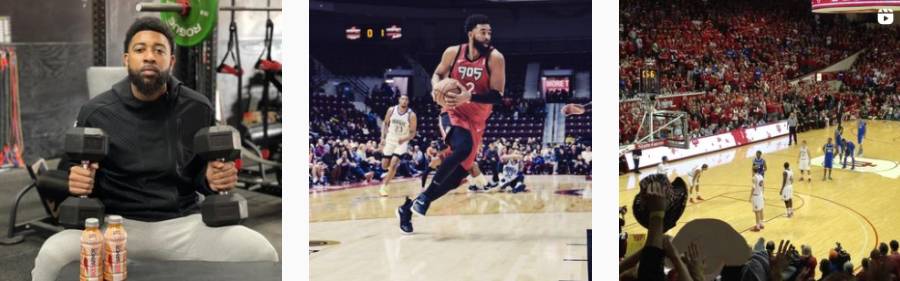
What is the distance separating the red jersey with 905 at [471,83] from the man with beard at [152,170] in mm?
1040

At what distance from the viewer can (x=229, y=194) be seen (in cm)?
448

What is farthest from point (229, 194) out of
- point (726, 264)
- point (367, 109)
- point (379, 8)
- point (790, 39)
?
point (790, 39)

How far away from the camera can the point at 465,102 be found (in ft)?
15.3

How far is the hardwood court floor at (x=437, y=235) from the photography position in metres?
4.64

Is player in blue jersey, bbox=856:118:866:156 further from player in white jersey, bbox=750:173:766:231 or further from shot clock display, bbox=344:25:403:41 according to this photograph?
shot clock display, bbox=344:25:403:41

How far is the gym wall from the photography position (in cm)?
440

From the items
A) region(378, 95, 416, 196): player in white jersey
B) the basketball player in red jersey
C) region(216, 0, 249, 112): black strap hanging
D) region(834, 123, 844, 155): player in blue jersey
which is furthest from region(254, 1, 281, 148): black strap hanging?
region(834, 123, 844, 155): player in blue jersey

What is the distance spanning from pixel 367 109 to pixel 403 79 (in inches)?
8.3

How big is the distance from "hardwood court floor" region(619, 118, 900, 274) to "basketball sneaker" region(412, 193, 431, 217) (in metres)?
0.88

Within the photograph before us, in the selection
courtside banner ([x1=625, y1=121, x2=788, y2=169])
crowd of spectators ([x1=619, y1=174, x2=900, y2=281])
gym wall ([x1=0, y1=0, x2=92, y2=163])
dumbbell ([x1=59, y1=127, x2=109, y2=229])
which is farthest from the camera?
courtside banner ([x1=625, y1=121, x2=788, y2=169])

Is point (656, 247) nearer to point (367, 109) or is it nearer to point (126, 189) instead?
point (367, 109)

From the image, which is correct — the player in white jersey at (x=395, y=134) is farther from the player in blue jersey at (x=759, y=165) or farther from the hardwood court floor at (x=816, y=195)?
the player in blue jersey at (x=759, y=165)

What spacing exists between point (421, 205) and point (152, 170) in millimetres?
1191

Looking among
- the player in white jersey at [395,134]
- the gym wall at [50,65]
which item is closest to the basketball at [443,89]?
the player in white jersey at [395,134]
